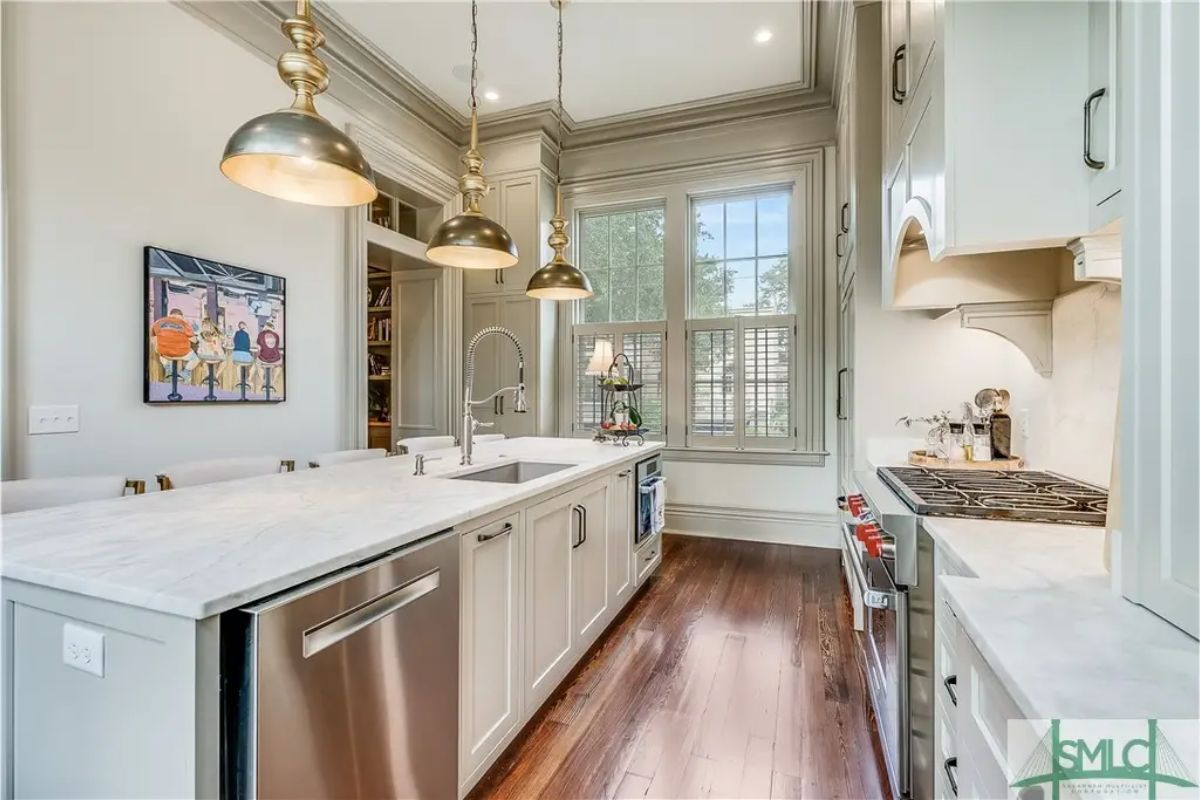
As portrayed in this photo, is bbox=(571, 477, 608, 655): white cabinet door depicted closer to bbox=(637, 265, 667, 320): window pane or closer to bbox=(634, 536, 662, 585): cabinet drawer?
bbox=(634, 536, 662, 585): cabinet drawer

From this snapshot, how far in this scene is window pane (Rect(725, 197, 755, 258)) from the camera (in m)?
4.54

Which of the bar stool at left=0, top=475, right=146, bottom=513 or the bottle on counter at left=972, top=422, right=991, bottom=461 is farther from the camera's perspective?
the bottle on counter at left=972, top=422, right=991, bottom=461

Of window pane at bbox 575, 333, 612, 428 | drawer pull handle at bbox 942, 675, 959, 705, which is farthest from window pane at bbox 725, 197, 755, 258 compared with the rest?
drawer pull handle at bbox 942, 675, 959, 705

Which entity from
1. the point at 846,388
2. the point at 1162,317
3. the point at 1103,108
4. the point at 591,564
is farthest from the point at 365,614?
the point at 846,388

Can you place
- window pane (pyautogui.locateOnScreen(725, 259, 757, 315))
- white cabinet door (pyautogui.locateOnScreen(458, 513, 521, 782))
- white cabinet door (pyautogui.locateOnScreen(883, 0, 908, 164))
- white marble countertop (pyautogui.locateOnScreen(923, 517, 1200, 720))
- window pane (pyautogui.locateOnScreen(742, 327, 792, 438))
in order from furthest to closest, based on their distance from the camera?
window pane (pyautogui.locateOnScreen(725, 259, 757, 315))
window pane (pyautogui.locateOnScreen(742, 327, 792, 438))
white cabinet door (pyautogui.locateOnScreen(883, 0, 908, 164))
white cabinet door (pyautogui.locateOnScreen(458, 513, 521, 782))
white marble countertop (pyautogui.locateOnScreen(923, 517, 1200, 720))

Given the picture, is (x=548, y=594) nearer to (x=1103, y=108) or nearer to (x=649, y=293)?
(x=1103, y=108)

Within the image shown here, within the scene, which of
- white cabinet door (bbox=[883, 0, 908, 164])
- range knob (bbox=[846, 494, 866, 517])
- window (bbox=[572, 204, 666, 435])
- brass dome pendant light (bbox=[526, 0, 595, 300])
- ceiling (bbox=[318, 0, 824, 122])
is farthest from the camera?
window (bbox=[572, 204, 666, 435])

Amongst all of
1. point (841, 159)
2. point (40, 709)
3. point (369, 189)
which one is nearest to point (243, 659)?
point (40, 709)

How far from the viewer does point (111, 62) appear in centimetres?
245

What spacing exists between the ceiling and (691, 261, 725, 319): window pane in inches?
54.4

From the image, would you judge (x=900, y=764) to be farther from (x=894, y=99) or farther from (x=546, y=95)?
(x=546, y=95)

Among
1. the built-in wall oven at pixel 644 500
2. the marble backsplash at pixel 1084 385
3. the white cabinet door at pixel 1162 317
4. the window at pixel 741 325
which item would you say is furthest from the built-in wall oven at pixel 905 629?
the window at pixel 741 325

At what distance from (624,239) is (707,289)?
948mm

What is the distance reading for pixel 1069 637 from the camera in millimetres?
738
